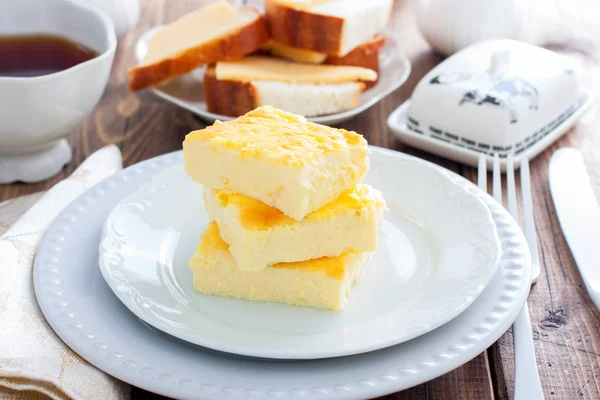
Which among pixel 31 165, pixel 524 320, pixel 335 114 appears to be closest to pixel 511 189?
pixel 524 320

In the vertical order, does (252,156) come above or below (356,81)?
above

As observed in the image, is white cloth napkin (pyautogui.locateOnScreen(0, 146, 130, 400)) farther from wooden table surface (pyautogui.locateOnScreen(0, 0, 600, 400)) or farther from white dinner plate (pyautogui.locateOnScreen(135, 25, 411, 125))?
Answer: white dinner plate (pyautogui.locateOnScreen(135, 25, 411, 125))

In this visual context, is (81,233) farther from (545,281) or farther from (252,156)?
(545,281)

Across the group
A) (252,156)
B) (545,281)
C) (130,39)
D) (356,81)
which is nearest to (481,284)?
(545,281)

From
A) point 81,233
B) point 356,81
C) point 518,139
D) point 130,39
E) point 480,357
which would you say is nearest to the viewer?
point 480,357

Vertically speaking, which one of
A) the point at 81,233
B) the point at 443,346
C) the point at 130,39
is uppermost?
the point at 443,346

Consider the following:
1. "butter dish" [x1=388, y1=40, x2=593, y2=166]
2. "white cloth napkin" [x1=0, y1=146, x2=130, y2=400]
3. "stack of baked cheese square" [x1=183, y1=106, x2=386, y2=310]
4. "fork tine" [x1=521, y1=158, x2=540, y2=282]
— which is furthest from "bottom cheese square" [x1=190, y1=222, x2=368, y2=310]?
"butter dish" [x1=388, y1=40, x2=593, y2=166]

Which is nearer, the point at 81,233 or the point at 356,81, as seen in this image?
the point at 81,233
